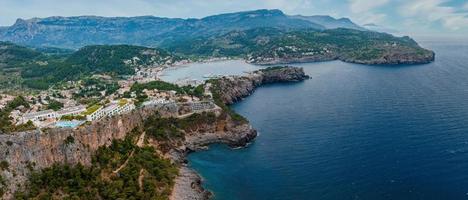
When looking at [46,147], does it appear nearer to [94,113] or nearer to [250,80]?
[94,113]

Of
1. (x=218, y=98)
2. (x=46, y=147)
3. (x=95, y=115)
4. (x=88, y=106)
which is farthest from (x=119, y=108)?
(x=218, y=98)

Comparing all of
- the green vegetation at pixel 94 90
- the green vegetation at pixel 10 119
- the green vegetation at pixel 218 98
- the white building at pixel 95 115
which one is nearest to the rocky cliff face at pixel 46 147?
the white building at pixel 95 115

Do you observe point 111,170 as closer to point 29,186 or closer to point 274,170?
point 29,186

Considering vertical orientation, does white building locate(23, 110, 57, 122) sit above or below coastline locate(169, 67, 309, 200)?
above

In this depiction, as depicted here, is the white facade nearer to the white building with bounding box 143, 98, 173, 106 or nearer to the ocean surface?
Result: the white building with bounding box 143, 98, 173, 106

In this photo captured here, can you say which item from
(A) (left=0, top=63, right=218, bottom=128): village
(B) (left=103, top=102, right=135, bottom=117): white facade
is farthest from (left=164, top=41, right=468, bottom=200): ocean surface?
(B) (left=103, top=102, right=135, bottom=117): white facade

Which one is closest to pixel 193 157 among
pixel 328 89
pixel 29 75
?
pixel 328 89
